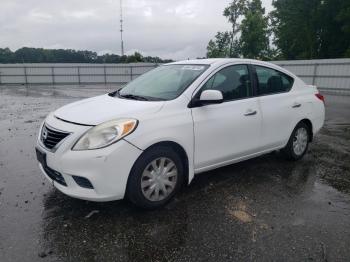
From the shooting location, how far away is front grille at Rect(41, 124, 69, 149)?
3.35 meters

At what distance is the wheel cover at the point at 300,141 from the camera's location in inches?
210

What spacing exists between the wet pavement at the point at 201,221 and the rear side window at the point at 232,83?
1.23 metres

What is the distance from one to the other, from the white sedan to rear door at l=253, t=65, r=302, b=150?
0.05 ft

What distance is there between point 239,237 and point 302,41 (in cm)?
4527

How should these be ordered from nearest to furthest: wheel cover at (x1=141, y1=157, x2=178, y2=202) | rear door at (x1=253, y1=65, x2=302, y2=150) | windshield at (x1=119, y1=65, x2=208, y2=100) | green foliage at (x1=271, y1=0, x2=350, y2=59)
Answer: wheel cover at (x1=141, y1=157, x2=178, y2=202) → windshield at (x1=119, y1=65, x2=208, y2=100) → rear door at (x1=253, y1=65, x2=302, y2=150) → green foliage at (x1=271, y1=0, x2=350, y2=59)

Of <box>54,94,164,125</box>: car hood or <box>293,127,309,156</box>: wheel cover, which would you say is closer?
<box>54,94,164,125</box>: car hood

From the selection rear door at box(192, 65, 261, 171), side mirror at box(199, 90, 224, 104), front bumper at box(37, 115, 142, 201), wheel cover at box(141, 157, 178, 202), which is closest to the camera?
front bumper at box(37, 115, 142, 201)

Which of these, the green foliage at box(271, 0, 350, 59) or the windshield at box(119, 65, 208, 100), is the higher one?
the green foliage at box(271, 0, 350, 59)

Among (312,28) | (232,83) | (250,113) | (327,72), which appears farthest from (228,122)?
(312,28)

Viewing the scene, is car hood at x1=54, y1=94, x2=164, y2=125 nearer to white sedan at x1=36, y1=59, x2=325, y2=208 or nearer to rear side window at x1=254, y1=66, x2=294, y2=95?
white sedan at x1=36, y1=59, x2=325, y2=208

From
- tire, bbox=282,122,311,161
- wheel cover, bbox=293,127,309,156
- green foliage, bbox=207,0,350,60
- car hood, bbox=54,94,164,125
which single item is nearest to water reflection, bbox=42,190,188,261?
car hood, bbox=54,94,164,125

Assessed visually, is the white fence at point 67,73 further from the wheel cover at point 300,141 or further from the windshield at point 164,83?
the windshield at point 164,83

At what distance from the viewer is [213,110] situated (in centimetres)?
399

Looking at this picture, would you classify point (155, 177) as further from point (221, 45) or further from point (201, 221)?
point (221, 45)
